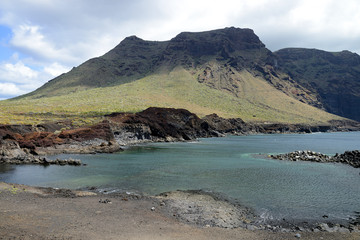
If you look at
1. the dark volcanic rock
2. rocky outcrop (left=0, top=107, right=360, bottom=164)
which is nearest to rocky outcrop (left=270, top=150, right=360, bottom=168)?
rocky outcrop (left=0, top=107, right=360, bottom=164)

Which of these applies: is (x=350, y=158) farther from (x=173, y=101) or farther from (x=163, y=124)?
(x=173, y=101)

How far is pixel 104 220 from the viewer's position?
51.8 feet

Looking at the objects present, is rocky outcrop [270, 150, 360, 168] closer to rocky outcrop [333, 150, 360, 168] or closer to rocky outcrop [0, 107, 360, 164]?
rocky outcrop [333, 150, 360, 168]

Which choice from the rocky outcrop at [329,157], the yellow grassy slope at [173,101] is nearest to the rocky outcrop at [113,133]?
the yellow grassy slope at [173,101]

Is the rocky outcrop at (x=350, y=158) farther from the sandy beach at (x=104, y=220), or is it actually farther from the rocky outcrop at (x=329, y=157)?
the sandy beach at (x=104, y=220)

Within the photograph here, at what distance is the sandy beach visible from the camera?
13.5 m

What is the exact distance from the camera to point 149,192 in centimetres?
2452

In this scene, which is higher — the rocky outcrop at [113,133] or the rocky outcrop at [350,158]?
the rocky outcrop at [113,133]

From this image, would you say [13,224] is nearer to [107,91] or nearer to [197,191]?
[197,191]

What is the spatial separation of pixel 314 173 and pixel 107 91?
524 ft

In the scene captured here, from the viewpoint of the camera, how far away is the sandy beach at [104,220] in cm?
1349

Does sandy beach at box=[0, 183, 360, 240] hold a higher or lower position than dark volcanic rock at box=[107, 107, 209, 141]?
lower

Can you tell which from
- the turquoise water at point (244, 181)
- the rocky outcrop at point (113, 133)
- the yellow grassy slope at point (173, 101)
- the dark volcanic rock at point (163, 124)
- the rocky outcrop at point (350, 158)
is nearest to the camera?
the turquoise water at point (244, 181)

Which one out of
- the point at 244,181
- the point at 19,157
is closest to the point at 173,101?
the point at 19,157
